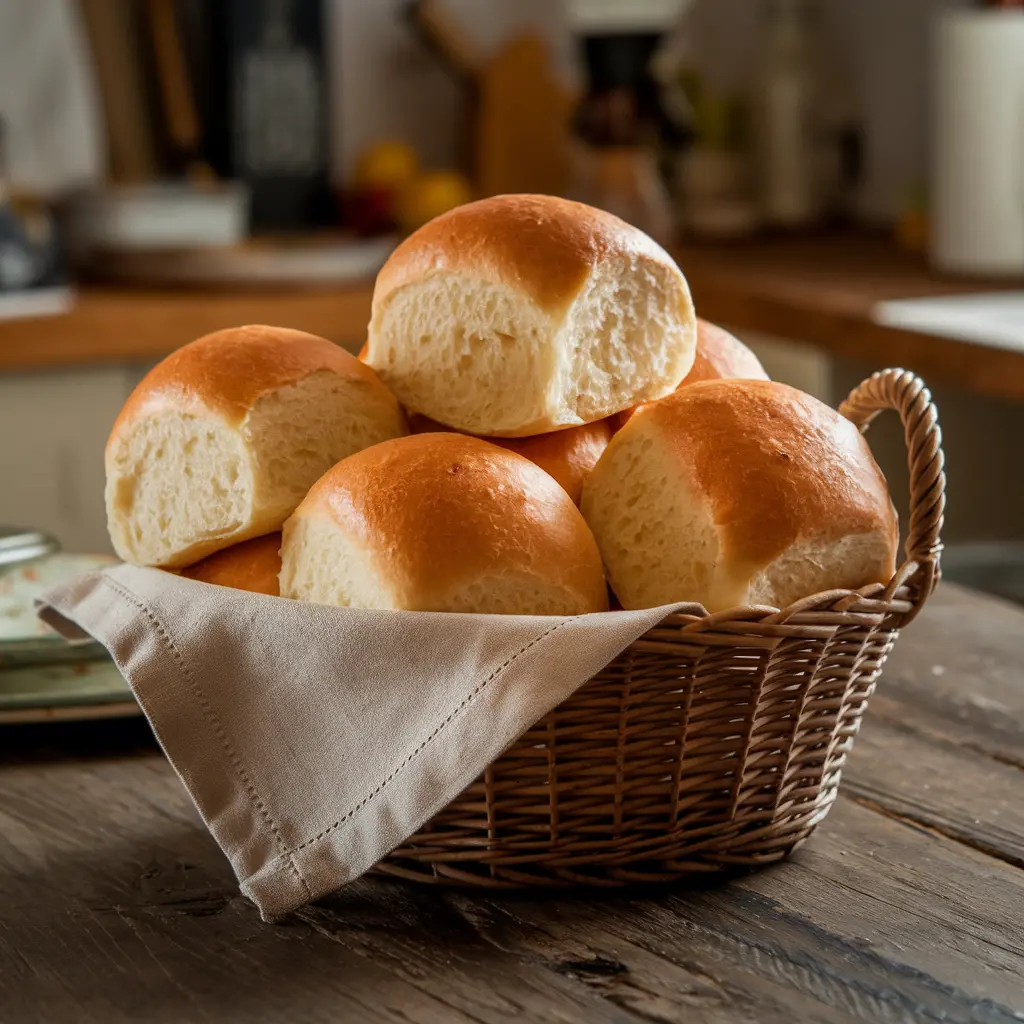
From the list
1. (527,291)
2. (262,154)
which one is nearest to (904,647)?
(527,291)

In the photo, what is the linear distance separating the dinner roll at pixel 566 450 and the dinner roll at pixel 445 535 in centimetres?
5

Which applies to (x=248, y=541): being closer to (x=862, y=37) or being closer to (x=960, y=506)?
(x=960, y=506)

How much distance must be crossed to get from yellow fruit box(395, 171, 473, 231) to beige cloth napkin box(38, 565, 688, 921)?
2.08 m

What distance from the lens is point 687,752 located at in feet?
2.42

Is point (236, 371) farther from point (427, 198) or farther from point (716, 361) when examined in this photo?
point (427, 198)

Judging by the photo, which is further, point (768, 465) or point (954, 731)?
point (954, 731)

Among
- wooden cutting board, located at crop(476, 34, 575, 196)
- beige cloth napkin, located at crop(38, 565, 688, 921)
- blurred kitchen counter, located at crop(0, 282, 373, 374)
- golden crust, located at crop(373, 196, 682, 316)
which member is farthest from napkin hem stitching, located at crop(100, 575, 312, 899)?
wooden cutting board, located at crop(476, 34, 575, 196)

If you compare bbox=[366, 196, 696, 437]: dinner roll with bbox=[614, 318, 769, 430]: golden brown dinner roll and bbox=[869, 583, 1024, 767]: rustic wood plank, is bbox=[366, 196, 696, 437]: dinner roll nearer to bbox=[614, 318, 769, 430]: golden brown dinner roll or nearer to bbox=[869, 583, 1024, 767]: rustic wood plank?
bbox=[614, 318, 769, 430]: golden brown dinner roll

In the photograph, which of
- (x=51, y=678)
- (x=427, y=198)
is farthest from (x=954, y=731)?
(x=427, y=198)

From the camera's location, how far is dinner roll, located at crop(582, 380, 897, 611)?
0.73 m

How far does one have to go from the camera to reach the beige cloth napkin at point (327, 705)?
0.69 meters

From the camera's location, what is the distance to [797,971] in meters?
0.66

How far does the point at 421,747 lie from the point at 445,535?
92mm

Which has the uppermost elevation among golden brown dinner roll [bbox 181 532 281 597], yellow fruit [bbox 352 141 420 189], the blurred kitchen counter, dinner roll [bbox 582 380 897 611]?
dinner roll [bbox 582 380 897 611]
